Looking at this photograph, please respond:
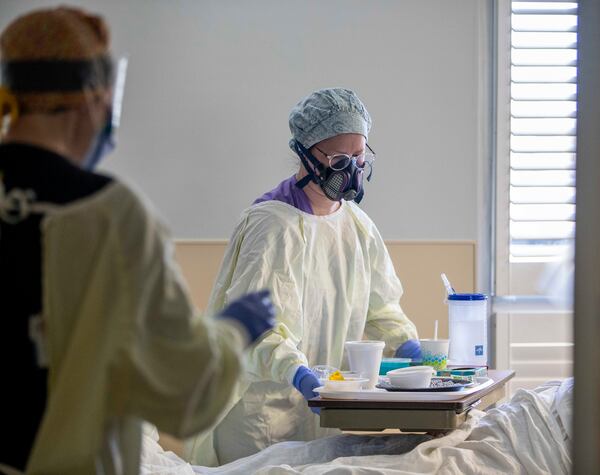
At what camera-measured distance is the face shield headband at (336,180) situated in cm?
297

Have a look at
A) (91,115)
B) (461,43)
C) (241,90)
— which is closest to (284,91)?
(241,90)

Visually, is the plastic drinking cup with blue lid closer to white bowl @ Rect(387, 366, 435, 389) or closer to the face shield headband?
the face shield headband

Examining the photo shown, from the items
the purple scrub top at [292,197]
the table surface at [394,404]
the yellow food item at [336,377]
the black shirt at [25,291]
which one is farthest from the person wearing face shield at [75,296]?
the purple scrub top at [292,197]

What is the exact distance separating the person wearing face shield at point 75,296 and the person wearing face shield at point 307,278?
1268 millimetres

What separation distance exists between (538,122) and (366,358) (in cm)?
221

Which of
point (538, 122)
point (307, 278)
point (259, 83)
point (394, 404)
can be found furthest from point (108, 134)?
point (538, 122)

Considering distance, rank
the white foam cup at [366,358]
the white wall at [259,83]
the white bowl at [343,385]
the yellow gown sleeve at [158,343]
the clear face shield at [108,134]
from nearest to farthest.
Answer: the yellow gown sleeve at [158,343], the clear face shield at [108,134], the white bowl at [343,385], the white foam cup at [366,358], the white wall at [259,83]

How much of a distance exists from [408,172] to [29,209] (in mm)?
3201

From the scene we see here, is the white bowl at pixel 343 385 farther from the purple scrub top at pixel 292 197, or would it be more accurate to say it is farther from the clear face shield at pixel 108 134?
the clear face shield at pixel 108 134

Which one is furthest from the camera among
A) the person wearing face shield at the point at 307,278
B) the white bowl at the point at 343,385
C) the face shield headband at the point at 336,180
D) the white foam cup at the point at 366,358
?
the face shield headband at the point at 336,180

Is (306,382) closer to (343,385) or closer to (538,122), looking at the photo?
(343,385)

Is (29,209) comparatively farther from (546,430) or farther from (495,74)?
(495,74)

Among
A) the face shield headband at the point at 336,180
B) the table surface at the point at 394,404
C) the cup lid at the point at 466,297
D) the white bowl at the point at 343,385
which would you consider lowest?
the table surface at the point at 394,404

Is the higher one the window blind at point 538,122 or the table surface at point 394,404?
the window blind at point 538,122
